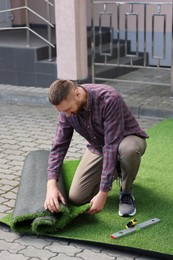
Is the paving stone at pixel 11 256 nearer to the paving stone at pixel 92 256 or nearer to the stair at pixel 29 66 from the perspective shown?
the paving stone at pixel 92 256

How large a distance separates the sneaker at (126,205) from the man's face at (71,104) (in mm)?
912

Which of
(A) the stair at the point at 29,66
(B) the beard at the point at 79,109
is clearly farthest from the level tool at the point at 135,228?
(A) the stair at the point at 29,66

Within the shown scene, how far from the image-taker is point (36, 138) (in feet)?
22.7

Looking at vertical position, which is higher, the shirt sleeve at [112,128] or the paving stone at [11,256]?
the shirt sleeve at [112,128]

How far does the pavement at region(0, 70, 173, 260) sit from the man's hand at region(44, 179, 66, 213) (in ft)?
0.84

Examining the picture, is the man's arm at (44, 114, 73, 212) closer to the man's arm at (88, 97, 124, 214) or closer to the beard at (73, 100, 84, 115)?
the beard at (73, 100, 84, 115)

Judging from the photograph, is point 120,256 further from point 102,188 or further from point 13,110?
point 13,110

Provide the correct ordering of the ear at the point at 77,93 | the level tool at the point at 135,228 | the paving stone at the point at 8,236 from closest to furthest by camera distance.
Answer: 1. the ear at the point at 77,93
2. the level tool at the point at 135,228
3. the paving stone at the point at 8,236

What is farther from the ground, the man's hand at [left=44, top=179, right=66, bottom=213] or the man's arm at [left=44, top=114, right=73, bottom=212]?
the man's arm at [left=44, top=114, right=73, bottom=212]

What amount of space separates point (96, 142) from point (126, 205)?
21.9 inches

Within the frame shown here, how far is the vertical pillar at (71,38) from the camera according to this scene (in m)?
8.49

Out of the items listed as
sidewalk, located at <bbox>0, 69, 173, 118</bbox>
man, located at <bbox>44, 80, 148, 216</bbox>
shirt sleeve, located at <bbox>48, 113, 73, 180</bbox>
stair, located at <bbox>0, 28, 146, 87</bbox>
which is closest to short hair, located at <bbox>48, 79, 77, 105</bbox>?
man, located at <bbox>44, 80, 148, 216</bbox>

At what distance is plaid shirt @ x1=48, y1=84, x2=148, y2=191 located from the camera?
13.7 ft

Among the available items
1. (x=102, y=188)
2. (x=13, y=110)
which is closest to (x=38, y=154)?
(x=102, y=188)
